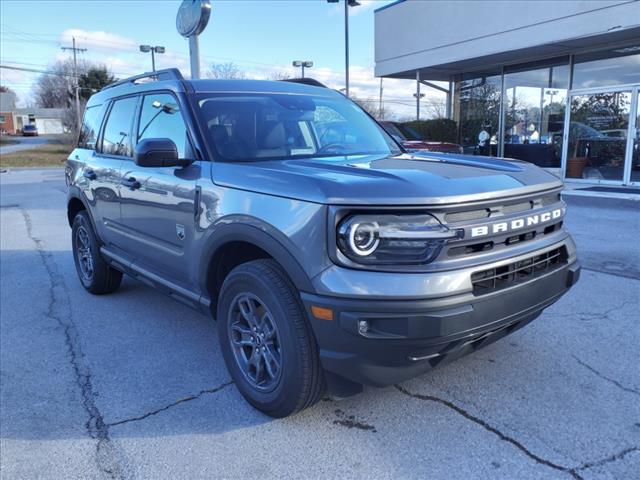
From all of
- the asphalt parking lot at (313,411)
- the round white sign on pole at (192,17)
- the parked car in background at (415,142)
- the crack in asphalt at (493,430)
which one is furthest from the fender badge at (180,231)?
the parked car in background at (415,142)

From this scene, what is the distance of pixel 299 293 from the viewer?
257 centimetres

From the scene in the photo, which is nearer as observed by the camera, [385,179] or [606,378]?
[385,179]

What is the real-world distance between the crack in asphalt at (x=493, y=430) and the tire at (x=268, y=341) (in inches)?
28.5

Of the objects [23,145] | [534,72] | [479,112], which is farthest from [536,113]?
[23,145]

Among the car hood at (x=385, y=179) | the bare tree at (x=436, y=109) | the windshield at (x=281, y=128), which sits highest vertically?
the bare tree at (x=436, y=109)

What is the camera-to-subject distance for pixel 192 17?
911 centimetres

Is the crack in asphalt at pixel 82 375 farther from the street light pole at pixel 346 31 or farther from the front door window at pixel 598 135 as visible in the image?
the street light pole at pixel 346 31

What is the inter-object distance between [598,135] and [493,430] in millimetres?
13104

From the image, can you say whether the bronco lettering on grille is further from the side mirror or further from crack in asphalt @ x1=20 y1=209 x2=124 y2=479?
crack in asphalt @ x1=20 y1=209 x2=124 y2=479

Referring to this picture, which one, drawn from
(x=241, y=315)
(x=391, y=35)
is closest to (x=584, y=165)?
(x=391, y=35)

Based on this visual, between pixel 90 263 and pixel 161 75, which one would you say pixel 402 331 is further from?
pixel 90 263

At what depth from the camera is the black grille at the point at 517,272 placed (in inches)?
99.9

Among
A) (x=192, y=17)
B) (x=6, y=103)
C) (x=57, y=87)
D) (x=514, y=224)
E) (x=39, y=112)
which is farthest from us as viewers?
(x=6, y=103)

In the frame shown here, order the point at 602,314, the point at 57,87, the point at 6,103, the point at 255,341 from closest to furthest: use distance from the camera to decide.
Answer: the point at 255,341, the point at 602,314, the point at 57,87, the point at 6,103
